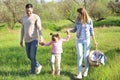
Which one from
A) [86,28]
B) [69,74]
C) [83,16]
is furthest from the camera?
[69,74]

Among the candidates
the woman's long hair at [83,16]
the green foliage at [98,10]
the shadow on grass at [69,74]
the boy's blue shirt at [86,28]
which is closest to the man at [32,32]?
the shadow on grass at [69,74]

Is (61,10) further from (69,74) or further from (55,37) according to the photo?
(55,37)

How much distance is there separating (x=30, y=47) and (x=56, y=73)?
1.11 meters

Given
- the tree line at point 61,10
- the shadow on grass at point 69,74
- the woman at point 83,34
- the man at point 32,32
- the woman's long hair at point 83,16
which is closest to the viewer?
the woman's long hair at point 83,16

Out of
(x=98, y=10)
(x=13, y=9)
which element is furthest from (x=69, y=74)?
(x=98, y=10)

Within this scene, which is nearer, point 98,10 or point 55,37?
point 55,37

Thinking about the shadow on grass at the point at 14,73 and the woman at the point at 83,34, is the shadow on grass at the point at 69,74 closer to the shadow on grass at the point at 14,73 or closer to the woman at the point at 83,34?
the woman at the point at 83,34

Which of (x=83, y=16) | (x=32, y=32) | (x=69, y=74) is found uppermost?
(x=83, y=16)

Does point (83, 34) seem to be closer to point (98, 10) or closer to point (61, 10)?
point (61, 10)

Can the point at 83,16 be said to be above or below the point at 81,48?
above

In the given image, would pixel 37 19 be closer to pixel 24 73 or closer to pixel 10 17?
pixel 24 73

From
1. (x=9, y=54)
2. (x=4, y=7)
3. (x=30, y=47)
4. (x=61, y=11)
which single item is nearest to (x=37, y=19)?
(x=30, y=47)

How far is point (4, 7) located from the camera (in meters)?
50.8

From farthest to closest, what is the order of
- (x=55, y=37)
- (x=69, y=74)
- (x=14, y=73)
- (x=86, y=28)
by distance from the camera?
(x=14, y=73)
(x=69, y=74)
(x=55, y=37)
(x=86, y=28)
